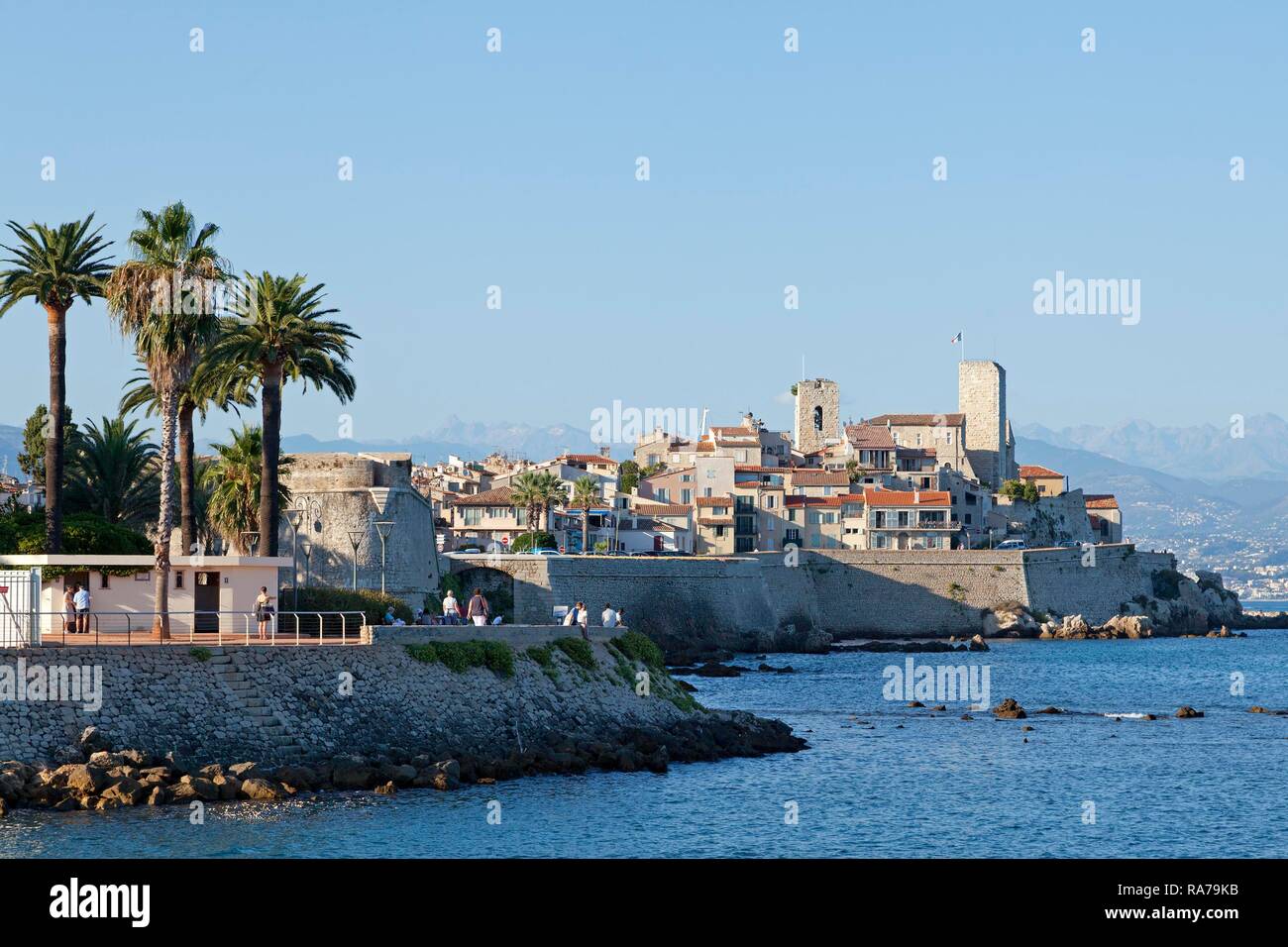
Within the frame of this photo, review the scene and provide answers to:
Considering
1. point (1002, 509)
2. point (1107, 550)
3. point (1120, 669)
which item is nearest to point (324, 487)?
point (1120, 669)

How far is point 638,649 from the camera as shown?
1832 inches

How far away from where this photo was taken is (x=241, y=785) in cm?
3100

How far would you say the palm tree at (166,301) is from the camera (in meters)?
39.4

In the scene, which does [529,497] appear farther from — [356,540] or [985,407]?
[985,407]

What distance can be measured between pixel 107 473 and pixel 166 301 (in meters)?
18.8

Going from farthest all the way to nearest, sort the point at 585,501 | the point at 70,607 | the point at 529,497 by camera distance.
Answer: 1. the point at 585,501
2. the point at 529,497
3. the point at 70,607

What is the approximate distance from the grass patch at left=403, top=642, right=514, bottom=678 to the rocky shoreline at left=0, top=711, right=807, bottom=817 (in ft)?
7.94

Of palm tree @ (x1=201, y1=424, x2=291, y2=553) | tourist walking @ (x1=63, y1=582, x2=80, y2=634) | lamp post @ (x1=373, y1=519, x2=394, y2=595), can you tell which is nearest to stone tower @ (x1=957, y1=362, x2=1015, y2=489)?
lamp post @ (x1=373, y1=519, x2=394, y2=595)

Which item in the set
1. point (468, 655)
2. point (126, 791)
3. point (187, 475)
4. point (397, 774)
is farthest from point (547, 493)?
point (126, 791)

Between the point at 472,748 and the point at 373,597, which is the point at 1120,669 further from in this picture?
the point at 472,748

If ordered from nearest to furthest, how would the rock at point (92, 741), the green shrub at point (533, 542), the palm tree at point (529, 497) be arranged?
the rock at point (92, 741)
the green shrub at point (533, 542)
the palm tree at point (529, 497)

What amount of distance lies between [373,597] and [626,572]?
33.3m

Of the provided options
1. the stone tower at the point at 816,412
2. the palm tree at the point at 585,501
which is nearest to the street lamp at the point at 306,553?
the palm tree at the point at 585,501

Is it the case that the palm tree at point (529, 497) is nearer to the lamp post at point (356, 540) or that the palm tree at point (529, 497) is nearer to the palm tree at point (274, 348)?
the lamp post at point (356, 540)
